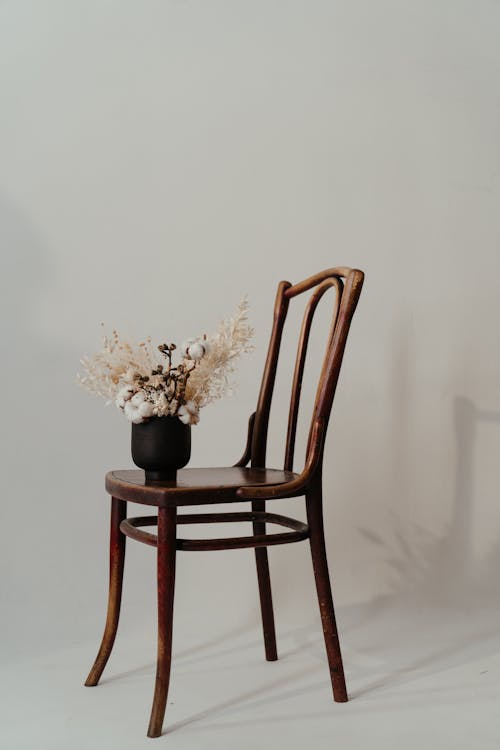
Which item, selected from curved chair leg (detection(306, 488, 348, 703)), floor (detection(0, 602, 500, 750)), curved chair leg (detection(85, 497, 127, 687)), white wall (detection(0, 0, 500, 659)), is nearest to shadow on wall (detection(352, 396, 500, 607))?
white wall (detection(0, 0, 500, 659))

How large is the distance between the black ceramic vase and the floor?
0.48 m

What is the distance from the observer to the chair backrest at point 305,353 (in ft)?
5.73

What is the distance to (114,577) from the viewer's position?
6.06 feet

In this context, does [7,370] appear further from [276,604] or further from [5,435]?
[276,604]

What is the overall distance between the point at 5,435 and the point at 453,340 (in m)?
1.37

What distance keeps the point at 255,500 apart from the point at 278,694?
42 centimetres

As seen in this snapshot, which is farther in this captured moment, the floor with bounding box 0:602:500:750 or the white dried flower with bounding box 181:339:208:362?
the white dried flower with bounding box 181:339:208:362

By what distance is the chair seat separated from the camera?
157cm

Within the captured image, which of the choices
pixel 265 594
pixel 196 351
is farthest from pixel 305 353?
pixel 265 594

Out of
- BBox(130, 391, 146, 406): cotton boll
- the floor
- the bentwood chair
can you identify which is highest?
BBox(130, 391, 146, 406): cotton boll

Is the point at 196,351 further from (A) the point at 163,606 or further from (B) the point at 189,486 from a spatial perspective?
(A) the point at 163,606

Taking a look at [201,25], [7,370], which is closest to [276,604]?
[7,370]

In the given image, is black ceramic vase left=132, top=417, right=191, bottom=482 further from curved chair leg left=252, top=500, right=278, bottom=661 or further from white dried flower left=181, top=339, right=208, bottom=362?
curved chair leg left=252, top=500, right=278, bottom=661

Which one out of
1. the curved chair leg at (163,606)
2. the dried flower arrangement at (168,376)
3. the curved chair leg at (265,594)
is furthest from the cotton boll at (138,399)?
the curved chair leg at (265,594)
